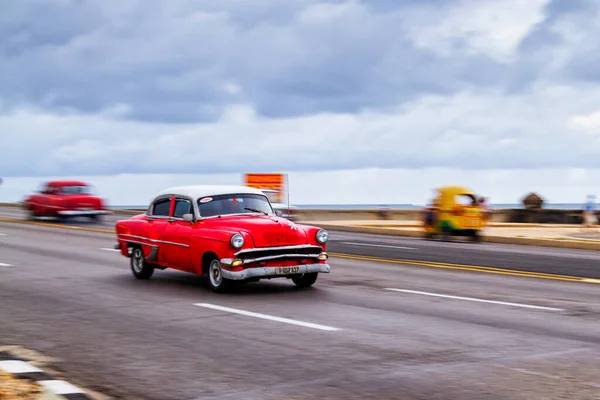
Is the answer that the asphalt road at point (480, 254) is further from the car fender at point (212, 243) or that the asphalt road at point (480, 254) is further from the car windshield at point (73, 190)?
the car windshield at point (73, 190)

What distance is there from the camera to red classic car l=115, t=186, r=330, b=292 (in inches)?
514

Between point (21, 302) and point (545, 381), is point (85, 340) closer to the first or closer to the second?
point (21, 302)

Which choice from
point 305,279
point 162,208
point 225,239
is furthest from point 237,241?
point 162,208

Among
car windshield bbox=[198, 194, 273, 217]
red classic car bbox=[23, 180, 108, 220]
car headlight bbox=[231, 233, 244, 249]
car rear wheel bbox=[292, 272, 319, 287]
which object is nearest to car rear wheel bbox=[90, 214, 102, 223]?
red classic car bbox=[23, 180, 108, 220]

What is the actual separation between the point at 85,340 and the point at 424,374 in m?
3.75

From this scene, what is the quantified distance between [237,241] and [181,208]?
205 centimetres

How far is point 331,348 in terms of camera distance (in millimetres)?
8781

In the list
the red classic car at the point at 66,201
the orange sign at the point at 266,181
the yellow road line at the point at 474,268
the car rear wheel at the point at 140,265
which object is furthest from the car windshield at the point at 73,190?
the car rear wheel at the point at 140,265

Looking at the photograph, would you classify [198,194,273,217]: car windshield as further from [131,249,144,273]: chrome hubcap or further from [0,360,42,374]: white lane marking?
[0,360,42,374]: white lane marking

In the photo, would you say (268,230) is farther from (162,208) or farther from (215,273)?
(162,208)

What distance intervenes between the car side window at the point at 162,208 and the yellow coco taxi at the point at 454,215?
17209mm

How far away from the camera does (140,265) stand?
15.6 meters

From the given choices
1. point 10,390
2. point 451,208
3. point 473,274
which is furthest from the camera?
point 451,208

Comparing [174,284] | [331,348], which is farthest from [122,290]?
[331,348]
